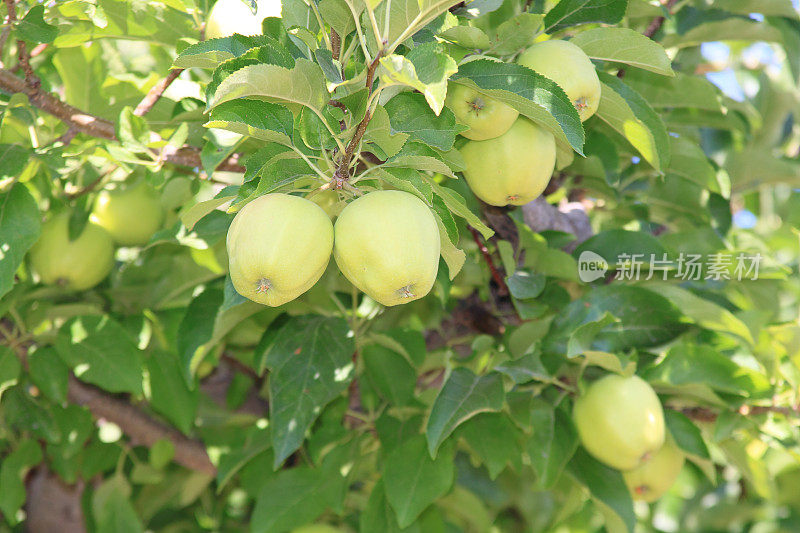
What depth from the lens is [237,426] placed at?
1978mm

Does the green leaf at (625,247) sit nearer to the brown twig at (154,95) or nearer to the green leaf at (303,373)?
the green leaf at (303,373)

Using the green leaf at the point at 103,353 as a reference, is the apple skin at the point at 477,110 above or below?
above

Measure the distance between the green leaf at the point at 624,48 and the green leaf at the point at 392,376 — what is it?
0.73 m

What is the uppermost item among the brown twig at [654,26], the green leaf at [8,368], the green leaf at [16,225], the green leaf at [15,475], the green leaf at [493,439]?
the brown twig at [654,26]

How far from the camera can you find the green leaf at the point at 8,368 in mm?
1540

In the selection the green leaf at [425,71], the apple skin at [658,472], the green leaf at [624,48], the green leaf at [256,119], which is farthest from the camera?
the apple skin at [658,472]

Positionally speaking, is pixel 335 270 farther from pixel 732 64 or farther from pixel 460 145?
pixel 732 64

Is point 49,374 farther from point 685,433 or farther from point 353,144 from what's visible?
point 685,433

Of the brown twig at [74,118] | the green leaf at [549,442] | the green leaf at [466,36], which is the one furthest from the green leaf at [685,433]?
the brown twig at [74,118]

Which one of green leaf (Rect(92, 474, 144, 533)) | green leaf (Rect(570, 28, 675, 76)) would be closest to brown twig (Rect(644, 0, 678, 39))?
green leaf (Rect(570, 28, 675, 76))

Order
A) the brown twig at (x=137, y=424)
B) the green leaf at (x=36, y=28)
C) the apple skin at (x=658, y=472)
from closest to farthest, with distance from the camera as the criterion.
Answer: the green leaf at (x=36, y=28), the apple skin at (x=658, y=472), the brown twig at (x=137, y=424)
